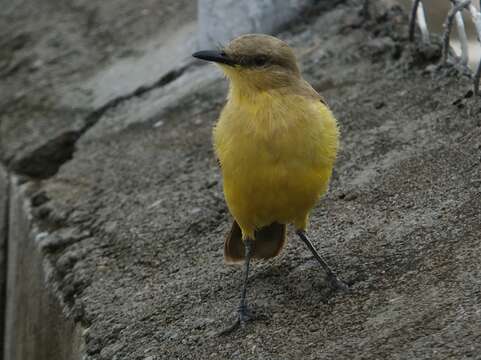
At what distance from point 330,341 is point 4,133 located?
405 centimetres

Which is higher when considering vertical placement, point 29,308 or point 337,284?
point 337,284

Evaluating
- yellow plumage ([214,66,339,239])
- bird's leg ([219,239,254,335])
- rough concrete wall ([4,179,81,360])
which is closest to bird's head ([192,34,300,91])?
yellow plumage ([214,66,339,239])

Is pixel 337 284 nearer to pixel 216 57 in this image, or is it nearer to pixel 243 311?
pixel 243 311

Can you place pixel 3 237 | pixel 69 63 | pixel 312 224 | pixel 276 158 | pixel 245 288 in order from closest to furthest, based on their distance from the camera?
pixel 276 158, pixel 245 288, pixel 312 224, pixel 3 237, pixel 69 63

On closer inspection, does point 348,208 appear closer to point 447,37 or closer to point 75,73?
point 447,37

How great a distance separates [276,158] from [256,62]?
2.00 feet

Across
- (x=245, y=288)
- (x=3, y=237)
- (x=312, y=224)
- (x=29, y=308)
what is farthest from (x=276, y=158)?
(x=3, y=237)

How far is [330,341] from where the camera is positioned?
3.52 meters

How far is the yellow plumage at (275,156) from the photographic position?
3889 mm

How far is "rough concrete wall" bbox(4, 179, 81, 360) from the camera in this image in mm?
4652

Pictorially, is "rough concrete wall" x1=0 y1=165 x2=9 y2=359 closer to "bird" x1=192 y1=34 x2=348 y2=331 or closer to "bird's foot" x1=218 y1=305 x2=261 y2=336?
"bird" x1=192 y1=34 x2=348 y2=331

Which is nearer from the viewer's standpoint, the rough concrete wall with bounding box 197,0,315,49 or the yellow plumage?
the yellow plumage

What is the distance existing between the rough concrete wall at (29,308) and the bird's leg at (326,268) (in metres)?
1.10

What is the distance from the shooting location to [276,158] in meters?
3.88
